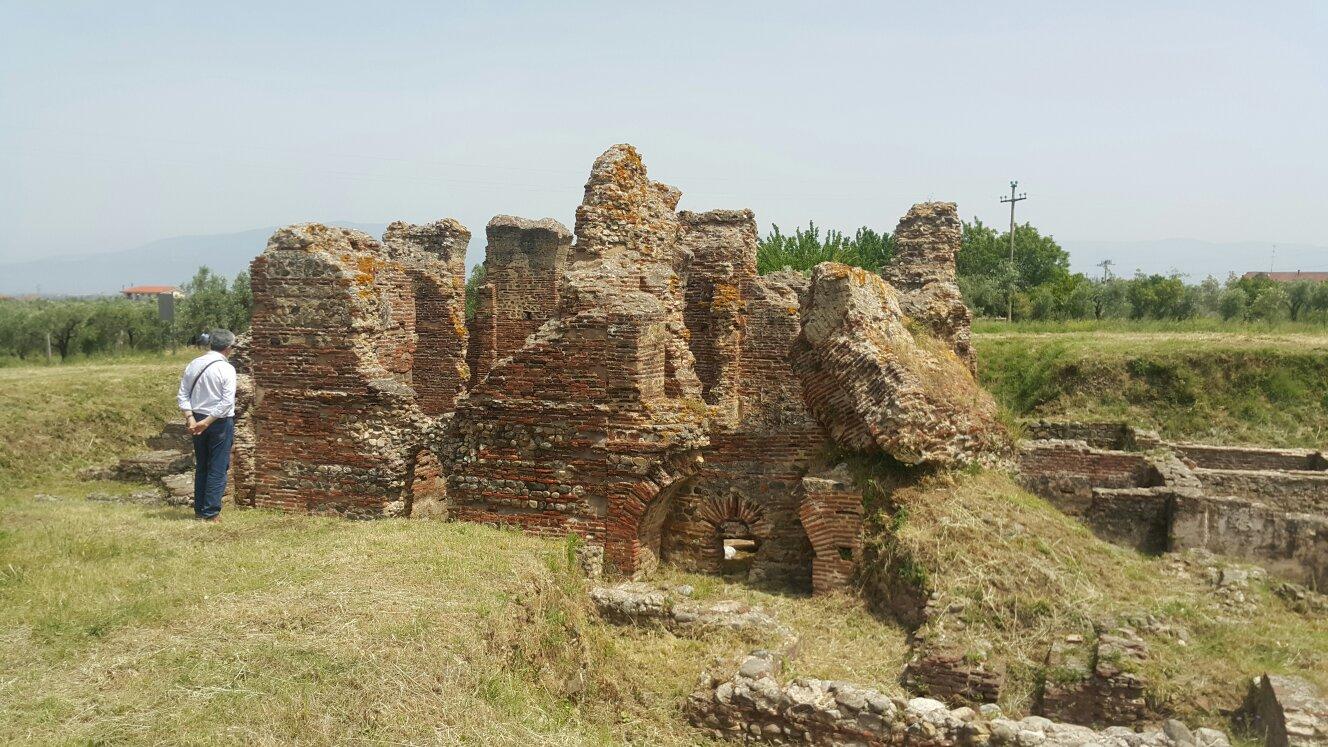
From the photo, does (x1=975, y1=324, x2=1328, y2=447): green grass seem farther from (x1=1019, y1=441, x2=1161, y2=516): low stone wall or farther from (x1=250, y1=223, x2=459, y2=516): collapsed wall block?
A: (x1=250, y1=223, x2=459, y2=516): collapsed wall block

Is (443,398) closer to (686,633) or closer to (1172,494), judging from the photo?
(686,633)

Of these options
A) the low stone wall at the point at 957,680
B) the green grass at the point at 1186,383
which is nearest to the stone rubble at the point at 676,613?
the low stone wall at the point at 957,680

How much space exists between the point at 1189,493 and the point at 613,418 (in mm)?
7666

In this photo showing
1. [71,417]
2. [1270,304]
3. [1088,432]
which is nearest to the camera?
[1088,432]

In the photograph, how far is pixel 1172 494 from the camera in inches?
465

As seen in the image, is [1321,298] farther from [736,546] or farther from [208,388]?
[208,388]

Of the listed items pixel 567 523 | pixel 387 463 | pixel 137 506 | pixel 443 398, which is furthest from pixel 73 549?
pixel 443 398

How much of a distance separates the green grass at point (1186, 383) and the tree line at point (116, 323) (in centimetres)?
2558

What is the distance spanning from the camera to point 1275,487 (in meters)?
13.9

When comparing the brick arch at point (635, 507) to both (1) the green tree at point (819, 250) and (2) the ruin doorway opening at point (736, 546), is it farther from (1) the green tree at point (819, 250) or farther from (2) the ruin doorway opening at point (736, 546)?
(1) the green tree at point (819, 250)

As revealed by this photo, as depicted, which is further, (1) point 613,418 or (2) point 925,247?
(2) point 925,247

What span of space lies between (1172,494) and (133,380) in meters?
23.6

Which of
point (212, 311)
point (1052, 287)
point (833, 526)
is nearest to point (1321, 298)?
point (1052, 287)

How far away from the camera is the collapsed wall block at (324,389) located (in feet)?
32.7
